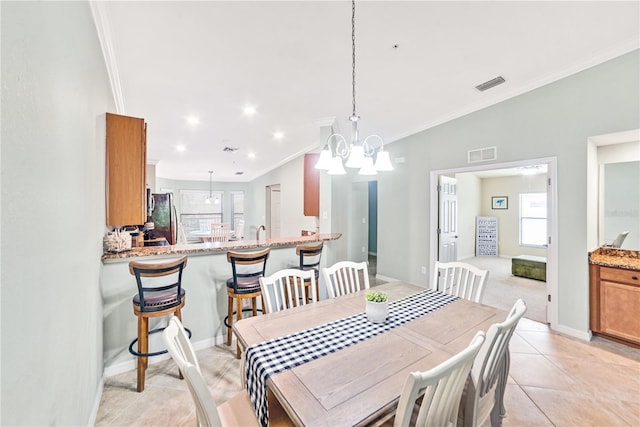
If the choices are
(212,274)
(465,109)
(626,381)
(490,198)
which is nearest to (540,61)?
(465,109)

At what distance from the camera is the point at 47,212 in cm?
106

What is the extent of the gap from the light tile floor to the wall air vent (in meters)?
2.37

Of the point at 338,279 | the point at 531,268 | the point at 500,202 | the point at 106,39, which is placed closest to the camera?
the point at 106,39

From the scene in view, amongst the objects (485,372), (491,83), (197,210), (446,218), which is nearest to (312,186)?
(446,218)

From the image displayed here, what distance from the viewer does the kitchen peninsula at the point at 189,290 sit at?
232 cm

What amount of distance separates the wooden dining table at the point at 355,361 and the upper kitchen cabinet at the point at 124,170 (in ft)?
5.10

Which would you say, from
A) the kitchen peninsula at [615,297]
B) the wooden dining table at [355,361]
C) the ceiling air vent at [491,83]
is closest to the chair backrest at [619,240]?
the kitchen peninsula at [615,297]

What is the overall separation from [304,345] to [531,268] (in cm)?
581

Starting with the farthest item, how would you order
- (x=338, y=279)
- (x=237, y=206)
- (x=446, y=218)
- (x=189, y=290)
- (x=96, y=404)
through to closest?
(x=237, y=206) < (x=446, y=218) < (x=189, y=290) < (x=338, y=279) < (x=96, y=404)

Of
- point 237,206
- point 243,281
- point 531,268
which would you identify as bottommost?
point 531,268

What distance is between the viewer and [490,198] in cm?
792

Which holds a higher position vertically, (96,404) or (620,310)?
(620,310)

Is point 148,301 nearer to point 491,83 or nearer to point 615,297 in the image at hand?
point 491,83

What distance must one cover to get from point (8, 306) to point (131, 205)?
1.80 metres
